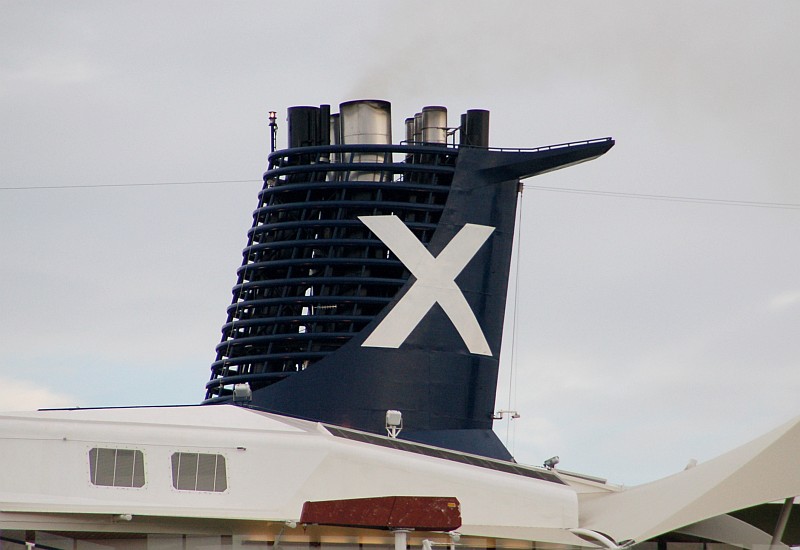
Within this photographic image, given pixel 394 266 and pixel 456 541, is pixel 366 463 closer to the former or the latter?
pixel 456 541

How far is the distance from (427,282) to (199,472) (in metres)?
8.10

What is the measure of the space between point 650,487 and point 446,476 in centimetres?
494

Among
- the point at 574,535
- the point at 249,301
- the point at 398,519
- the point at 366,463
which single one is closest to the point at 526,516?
the point at 574,535

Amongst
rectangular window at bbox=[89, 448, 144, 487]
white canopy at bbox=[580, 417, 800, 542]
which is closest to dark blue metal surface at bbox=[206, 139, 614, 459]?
white canopy at bbox=[580, 417, 800, 542]

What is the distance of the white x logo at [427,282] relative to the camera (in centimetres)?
3309

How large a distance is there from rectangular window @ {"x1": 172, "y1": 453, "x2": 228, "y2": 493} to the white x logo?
258 inches

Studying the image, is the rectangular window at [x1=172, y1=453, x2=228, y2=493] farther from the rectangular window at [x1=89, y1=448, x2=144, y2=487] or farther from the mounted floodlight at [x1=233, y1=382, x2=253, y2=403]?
the mounted floodlight at [x1=233, y1=382, x2=253, y2=403]

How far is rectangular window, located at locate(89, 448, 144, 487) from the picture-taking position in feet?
85.6

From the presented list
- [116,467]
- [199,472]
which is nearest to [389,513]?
[199,472]

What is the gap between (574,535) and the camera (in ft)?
97.3

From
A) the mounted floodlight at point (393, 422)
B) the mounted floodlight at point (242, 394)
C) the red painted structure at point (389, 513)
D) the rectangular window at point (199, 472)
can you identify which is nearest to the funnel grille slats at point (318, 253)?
the mounted floodlight at point (242, 394)

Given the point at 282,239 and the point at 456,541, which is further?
the point at 282,239

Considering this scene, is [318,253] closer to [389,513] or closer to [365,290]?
[365,290]

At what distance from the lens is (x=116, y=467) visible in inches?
1034
